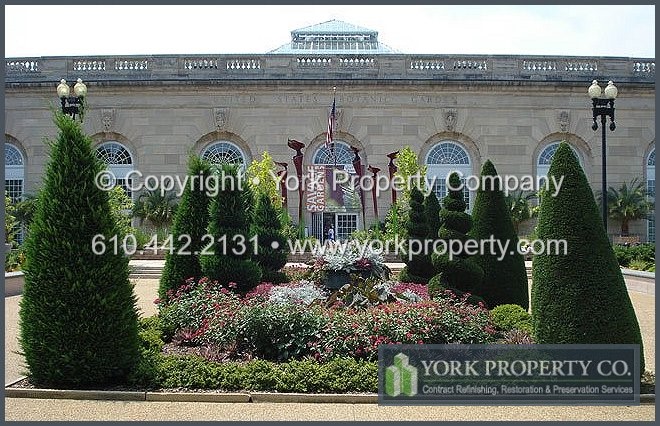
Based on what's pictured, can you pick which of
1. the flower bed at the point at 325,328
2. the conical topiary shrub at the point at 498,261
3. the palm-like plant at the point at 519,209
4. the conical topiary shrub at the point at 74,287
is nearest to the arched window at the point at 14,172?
the palm-like plant at the point at 519,209

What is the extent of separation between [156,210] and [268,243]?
53.0ft

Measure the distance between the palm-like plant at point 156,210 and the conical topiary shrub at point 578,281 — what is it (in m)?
25.1

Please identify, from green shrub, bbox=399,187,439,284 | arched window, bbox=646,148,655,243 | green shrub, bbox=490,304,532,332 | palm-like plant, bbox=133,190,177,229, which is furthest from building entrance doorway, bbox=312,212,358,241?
green shrub, bbox=490,304,532,332

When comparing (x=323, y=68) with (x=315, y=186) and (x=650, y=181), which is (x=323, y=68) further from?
(x=650, y=181)

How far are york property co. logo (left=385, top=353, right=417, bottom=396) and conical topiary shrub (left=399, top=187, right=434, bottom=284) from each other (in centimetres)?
761

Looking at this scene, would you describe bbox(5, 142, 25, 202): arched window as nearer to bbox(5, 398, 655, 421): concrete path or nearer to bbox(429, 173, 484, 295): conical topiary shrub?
bbox(429, 173, 484, 295): conical topiary shrub

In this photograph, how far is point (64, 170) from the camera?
28.7 feet

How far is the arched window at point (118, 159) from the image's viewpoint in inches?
1355

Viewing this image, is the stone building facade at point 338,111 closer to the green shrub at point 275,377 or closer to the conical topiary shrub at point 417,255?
the conical topiary shrub at point 417,255

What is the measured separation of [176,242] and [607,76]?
92.6ft

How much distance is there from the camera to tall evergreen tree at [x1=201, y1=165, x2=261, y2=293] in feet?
43.0

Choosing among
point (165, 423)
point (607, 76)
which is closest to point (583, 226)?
point (165, 423)

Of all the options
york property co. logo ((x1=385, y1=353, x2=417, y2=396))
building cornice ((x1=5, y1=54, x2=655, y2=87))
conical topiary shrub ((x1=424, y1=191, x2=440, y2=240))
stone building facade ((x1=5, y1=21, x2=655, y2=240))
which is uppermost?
building cornice ((x1=5, y1=54, x2=655, y2=87))

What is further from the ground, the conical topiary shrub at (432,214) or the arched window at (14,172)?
the arched window at (14,172)
